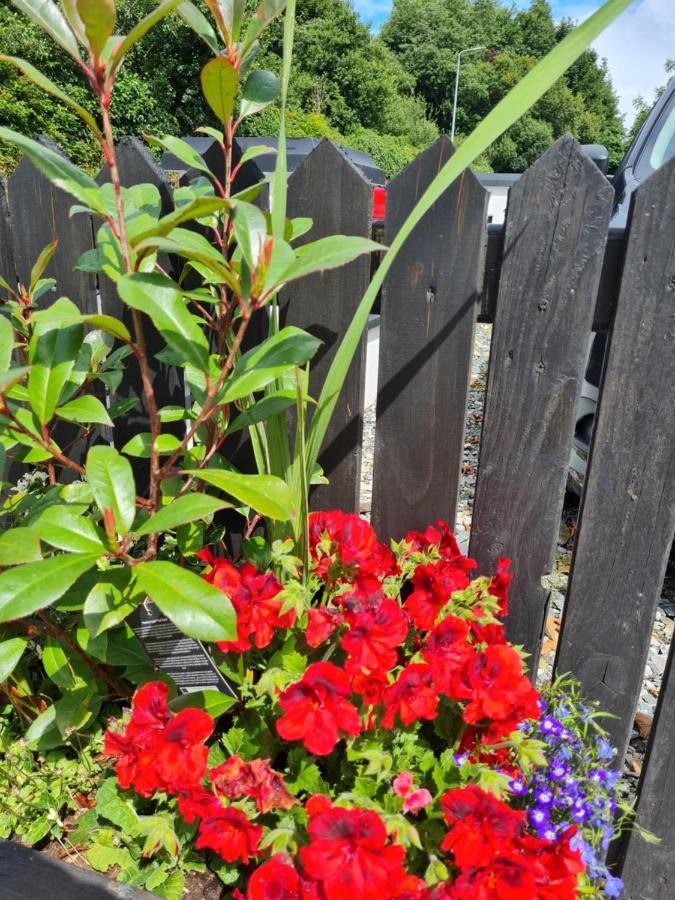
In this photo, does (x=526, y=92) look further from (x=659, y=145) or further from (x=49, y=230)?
(x=659, y=145)

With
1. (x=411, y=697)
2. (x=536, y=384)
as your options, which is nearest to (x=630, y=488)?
(x=536, y=384)

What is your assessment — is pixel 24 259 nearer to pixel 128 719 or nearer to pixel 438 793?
pixel 128 719

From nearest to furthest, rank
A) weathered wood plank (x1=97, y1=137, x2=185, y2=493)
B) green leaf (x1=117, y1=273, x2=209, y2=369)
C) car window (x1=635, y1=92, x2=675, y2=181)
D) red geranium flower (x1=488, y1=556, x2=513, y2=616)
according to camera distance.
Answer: green leaf (x1=117, y1=273, x2=209, y2=369) → red geranium flower (x1=488, y1=556, x2=513, y2=616) → weathered wood plank (x1=97, y1=137, x2=185, y2=493) → car window (x1=635, y1=92, x2=675, y2=181)

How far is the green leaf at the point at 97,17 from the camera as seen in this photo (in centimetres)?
73

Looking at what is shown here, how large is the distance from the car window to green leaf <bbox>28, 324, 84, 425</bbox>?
8.05ft

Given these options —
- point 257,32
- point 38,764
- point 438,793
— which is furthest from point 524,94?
point 38,764

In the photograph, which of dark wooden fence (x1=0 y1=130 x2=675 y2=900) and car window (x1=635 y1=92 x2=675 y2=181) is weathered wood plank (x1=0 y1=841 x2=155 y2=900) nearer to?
dark wooden fence (x1=0 y1=130 x2=675 y2=900)

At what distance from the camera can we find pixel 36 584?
0.81m

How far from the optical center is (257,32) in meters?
0.99

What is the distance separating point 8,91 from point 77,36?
12042 mm

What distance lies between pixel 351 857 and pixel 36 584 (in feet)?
1.74

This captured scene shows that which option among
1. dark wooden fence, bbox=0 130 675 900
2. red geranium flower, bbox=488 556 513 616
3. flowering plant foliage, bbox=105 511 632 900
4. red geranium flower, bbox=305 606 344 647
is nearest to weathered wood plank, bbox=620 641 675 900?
dark wooden fence, bbox=0 130 675 900

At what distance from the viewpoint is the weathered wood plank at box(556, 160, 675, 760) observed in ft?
3.73

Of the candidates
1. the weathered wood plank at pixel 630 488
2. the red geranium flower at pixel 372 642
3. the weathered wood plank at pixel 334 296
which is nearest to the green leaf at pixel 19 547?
the red geranium flower at pixel 372 642
